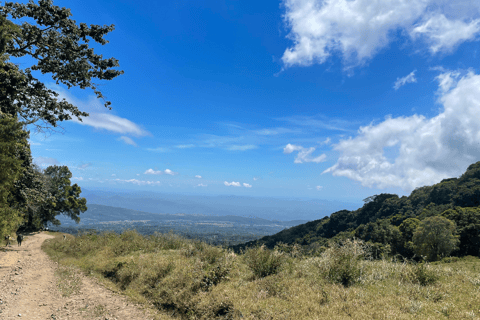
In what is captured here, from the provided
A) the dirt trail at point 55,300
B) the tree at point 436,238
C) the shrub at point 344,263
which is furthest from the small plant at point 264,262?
the tree at point 436,238

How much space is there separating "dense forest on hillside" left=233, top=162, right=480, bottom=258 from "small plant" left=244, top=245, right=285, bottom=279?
2694 cm

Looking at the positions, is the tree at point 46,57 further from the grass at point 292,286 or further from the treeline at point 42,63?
the grass at point 292,286

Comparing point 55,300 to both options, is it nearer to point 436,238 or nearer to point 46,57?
point 46,57

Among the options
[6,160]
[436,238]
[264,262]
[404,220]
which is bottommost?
[436,238]

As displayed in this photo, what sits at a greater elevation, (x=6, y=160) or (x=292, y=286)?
(x=6, y=160)

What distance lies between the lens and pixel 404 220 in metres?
52.2

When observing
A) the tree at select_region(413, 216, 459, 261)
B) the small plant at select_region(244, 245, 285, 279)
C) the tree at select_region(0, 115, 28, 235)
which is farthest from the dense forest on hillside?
the tree at select_region(0, 115, 28, 235)

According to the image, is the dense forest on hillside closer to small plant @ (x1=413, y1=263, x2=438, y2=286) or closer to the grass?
the grass

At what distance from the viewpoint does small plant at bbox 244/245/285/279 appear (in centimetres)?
927

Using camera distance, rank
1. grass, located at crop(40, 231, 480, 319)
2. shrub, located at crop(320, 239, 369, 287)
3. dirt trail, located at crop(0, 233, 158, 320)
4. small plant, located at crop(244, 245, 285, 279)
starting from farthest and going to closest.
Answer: small plant, located at crop(244, 245, 285, 279) < shrub, located at crop(320, 239, 369, 287) < dirt trail, located at crop(0, 233, 158, 320) < grass, located at crop(40, 231, 480, 319)

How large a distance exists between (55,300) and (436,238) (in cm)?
4797

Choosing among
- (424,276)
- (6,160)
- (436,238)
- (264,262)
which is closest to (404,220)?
(436,238)

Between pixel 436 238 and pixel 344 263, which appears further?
pixel 436 238

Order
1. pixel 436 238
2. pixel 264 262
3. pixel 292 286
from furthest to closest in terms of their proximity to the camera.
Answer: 1. pixel 436 238
2. pixel 264 262
3. pixel 292 286
